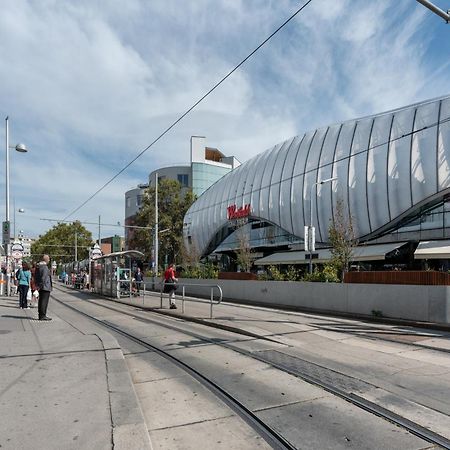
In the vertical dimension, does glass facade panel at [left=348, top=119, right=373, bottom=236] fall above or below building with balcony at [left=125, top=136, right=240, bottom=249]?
below

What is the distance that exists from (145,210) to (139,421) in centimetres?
5338

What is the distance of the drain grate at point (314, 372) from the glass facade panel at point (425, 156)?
92.5 ft

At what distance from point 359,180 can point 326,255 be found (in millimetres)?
6738

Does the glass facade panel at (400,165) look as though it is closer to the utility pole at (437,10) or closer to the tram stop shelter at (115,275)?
the tram stop shelter at (115,275)

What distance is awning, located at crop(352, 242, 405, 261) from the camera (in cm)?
3197

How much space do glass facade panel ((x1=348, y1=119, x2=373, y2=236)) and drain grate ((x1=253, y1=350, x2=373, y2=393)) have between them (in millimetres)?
30022

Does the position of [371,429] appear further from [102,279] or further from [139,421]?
[102,279]

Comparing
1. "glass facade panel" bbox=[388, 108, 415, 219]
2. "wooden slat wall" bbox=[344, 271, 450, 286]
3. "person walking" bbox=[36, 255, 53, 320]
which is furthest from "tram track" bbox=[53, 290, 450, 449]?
"glass facade panel" bbox=[388, 108, 415, 219]

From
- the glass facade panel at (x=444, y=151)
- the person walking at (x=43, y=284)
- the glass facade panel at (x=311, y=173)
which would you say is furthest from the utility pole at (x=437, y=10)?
the glass facade panel at (x=311, y=173)

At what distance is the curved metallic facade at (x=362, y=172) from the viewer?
33.2 m

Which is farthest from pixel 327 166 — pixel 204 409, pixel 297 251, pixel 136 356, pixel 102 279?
pixel 204 409

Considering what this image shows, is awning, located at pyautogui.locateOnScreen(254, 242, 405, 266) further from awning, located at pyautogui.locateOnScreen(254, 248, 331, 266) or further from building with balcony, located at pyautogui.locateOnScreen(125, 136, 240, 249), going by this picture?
building with balcony, located at pyautogui.locateOnScreen(125, 136, 240, 249)

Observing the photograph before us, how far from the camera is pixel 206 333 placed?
11.3 m

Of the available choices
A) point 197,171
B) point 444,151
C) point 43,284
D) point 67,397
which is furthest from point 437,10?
point 197,171
